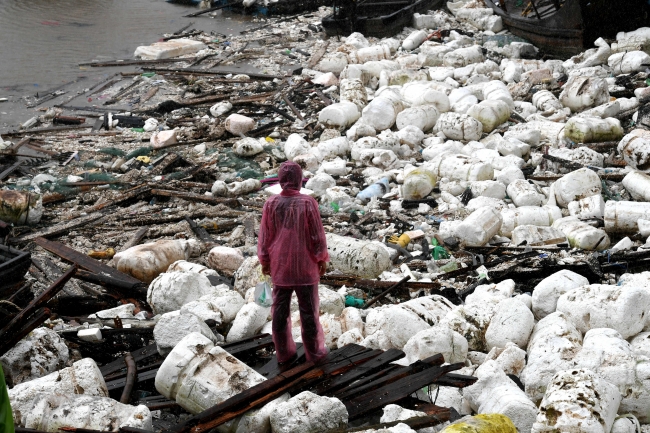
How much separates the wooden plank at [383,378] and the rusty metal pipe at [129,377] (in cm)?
121

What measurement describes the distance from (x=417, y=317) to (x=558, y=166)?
429 cm

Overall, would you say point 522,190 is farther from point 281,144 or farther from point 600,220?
point 281,144

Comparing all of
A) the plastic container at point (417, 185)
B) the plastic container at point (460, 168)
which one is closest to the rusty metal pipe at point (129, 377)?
the plastic container at point (417, 185)

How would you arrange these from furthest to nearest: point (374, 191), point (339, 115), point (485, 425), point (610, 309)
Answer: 1. point (339, 115)
2. point (374, 191)
3. point (610, 309)
4. point (485, 425)

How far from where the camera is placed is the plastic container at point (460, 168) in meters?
8.16

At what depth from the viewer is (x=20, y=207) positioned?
800 centimetres

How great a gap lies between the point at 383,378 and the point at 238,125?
7428 mm

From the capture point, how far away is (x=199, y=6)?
23.2 meters

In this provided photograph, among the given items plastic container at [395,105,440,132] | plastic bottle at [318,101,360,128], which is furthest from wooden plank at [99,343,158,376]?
plastic bottle at [318,101,360,128]

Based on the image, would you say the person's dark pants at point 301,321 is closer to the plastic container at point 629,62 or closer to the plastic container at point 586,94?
the plastic container at point 586,94

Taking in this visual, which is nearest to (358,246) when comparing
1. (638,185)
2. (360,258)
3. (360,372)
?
(360,258)

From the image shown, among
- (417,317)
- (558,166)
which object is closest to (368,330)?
(417,317)

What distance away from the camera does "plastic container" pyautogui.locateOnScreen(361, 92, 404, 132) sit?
10.2 m

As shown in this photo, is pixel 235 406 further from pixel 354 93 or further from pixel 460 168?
pixel 354 93
